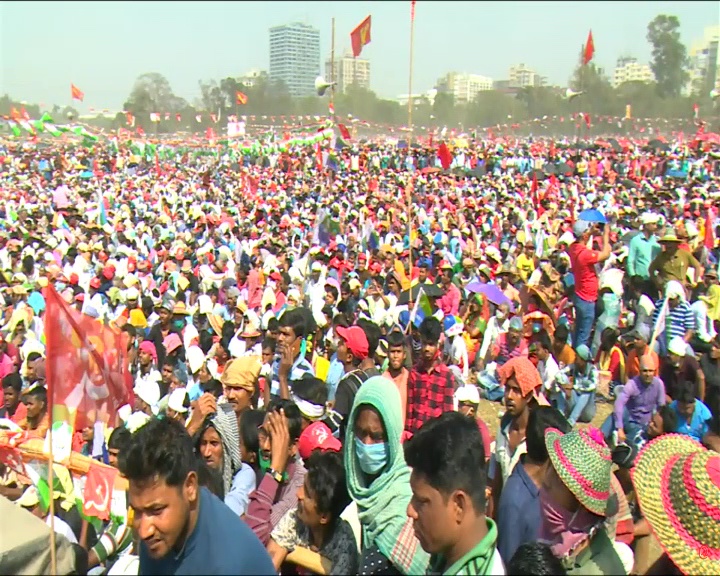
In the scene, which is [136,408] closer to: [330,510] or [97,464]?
[97,464]

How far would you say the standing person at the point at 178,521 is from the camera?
5.51 ft

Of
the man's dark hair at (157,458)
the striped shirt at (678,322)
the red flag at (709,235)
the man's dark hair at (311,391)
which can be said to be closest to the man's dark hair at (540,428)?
the man's dark hair at (311,391)

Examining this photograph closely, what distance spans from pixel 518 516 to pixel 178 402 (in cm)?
259

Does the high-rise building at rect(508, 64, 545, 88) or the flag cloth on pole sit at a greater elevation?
the high-rise building at rect(508, 64, 545, 88)

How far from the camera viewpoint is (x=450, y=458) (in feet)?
5.85

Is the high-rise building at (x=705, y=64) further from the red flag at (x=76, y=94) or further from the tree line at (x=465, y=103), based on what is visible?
the red flag at (x=76, y=94)

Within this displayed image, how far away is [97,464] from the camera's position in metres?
3.16

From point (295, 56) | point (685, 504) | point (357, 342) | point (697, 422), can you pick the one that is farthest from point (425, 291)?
point (295, 56)

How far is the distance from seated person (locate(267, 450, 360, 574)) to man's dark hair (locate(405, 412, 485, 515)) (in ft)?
1.59

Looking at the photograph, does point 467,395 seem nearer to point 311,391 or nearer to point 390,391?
point 311,391

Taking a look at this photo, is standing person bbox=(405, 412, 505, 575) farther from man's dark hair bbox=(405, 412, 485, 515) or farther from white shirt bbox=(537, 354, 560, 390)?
white shirt bbox=(537, 354, 560, 390)

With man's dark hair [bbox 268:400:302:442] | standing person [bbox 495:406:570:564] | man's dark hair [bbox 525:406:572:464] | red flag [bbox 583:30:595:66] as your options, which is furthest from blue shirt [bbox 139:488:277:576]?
red flag [bbox 583:30:595:66]

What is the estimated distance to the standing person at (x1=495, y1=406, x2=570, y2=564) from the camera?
2.33 m

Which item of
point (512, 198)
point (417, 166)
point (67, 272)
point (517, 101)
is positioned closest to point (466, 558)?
point (67, 272)
